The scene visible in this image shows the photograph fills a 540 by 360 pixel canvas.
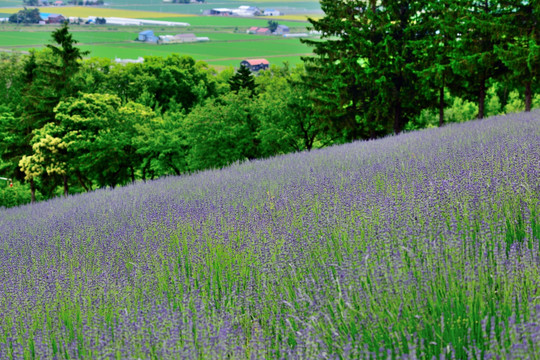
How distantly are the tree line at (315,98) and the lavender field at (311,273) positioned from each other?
64.7 feet

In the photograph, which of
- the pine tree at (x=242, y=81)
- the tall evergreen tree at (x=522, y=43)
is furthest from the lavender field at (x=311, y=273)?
the pine tree at (x=242, y=81)

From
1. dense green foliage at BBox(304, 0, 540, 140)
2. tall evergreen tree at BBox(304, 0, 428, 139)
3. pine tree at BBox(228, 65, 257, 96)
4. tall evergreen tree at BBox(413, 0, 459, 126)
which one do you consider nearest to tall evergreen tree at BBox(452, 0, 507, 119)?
dense green foliage at BBox(304, 0, 540, 140)

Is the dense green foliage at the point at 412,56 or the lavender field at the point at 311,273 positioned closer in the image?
the lavender field at the point at 311,273

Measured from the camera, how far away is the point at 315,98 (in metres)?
36.6

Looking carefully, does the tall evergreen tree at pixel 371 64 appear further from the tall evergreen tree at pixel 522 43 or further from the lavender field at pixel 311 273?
the lavender field at pixel 311 273

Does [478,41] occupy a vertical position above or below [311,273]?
above

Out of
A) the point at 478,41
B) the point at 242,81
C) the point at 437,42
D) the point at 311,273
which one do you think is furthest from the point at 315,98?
the point at 311,273

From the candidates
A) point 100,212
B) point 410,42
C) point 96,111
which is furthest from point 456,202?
point 96,111

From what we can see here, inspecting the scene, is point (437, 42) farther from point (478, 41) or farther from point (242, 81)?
point (242, 81)

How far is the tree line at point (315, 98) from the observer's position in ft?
84.2

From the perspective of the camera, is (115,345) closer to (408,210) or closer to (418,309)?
(418,309)

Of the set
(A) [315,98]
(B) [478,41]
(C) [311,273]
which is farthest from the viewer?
(A) [315,98]

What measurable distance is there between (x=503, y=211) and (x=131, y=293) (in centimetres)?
279

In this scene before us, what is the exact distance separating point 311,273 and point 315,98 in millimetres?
33671
